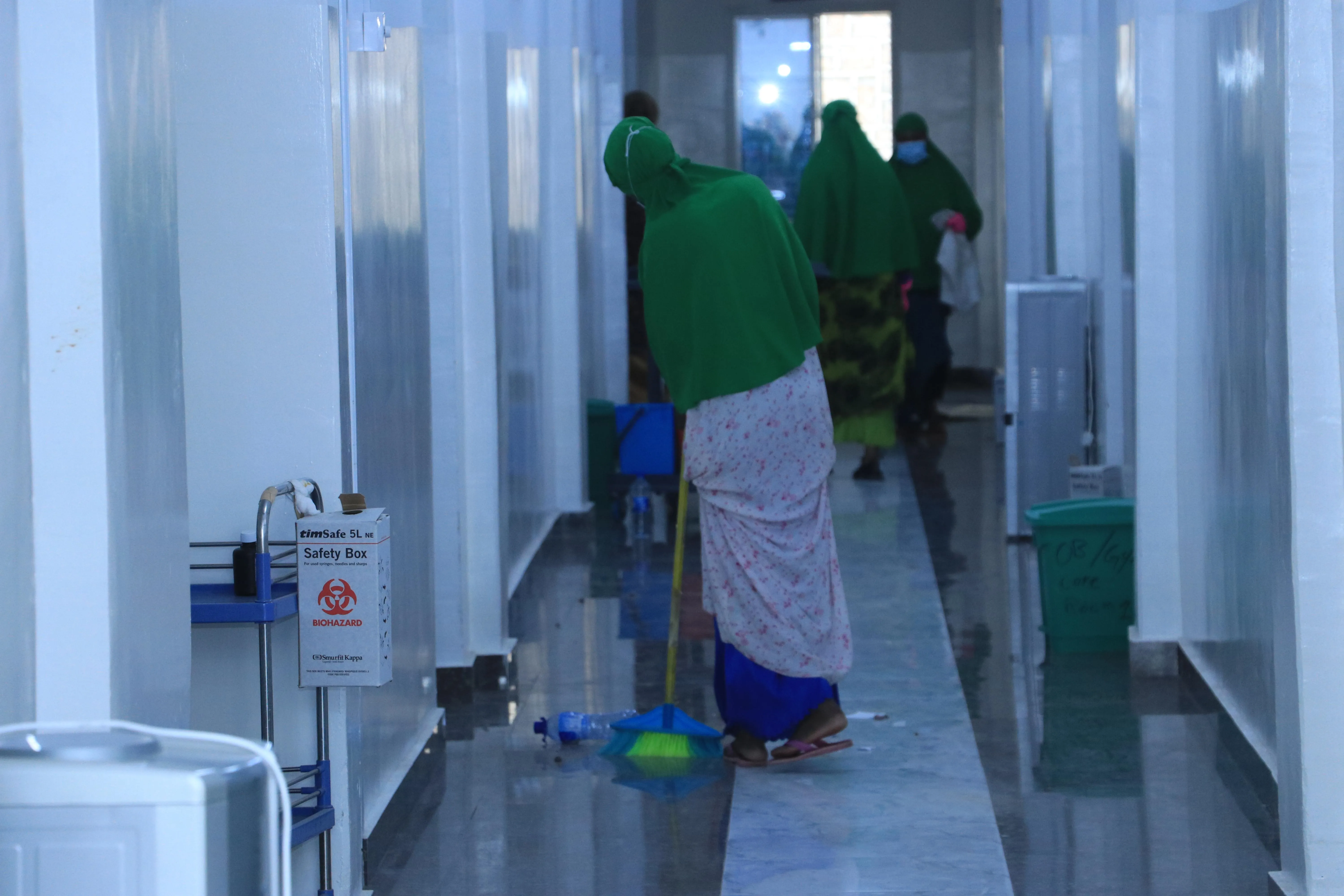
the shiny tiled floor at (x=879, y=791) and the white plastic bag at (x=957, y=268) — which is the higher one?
the white plastic bag at (x=957, y=268)

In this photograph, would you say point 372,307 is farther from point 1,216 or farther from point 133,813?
point 133,813

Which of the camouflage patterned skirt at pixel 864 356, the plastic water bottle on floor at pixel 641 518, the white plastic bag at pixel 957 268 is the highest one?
the white plastic bag at pixel 957 268

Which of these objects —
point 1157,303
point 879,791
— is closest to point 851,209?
point 1157,303

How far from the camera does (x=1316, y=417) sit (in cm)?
294

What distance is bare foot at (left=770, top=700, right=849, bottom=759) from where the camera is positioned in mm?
4328

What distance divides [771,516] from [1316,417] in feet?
5.13

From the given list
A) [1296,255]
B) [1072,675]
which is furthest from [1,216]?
[1072,675]

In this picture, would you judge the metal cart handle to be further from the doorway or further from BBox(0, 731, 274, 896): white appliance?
the doorway

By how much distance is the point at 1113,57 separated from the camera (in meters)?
5.83

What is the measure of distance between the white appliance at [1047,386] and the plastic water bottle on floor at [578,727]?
2.94 m

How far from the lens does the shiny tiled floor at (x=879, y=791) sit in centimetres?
352

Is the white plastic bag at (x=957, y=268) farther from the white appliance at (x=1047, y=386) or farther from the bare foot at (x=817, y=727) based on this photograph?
the bare foot at (x=817, y=727)

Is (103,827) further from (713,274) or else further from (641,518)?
(641,518)

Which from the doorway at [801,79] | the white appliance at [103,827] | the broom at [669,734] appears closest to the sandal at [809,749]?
the broom at [669,734]
